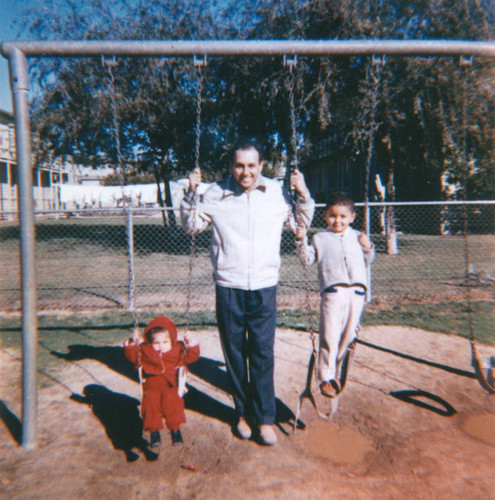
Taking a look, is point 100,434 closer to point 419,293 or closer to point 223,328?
point 223,328

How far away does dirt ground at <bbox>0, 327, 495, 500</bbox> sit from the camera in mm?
2441

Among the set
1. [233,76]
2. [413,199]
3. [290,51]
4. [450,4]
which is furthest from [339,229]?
[413,199]

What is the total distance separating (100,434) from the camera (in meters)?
3.03

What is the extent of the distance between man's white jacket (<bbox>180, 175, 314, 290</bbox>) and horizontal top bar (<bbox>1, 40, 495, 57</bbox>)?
102 cm

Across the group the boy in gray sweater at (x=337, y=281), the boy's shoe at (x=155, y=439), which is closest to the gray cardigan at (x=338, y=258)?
the boy in gray sweater at (x=337, y=281)

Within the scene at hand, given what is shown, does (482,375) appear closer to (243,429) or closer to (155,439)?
(243,429)

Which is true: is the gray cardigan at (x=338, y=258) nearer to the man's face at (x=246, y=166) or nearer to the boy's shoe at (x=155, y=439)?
the man's face at (x=246, y=166)

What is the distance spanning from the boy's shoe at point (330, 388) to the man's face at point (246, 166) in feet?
5.05

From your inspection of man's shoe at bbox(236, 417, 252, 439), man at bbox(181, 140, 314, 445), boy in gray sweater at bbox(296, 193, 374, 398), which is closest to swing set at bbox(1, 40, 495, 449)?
boy in gray sweater at bbox(296, 193, 374, 398)

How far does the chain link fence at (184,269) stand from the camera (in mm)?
6828

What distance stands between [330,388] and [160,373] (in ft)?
4.02

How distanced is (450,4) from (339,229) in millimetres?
9053

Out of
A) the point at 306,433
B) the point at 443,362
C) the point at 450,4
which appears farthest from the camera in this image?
the point at 450,4

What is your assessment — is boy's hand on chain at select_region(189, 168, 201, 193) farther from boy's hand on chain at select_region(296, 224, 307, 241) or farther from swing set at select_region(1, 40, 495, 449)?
boy's hand on chain at select_region(296, 224, 307, 241)
